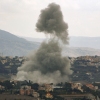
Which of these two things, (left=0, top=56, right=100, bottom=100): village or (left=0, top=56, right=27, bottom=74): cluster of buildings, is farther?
(left=0, top=56, right=27, bottom=74): cluster of buildings

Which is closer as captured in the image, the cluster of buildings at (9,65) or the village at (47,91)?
the village at (47,91)

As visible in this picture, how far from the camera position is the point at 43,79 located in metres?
75.2

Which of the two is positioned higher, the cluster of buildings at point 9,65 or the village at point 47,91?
the cluster of buildings at point 9,65

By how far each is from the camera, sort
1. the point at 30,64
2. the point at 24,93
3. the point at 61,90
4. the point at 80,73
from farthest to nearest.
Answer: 1. the point at 80,73
2. the point at 30,64
3. the point at 61,90
4. the point at 24,93

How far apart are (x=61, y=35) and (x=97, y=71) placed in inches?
868

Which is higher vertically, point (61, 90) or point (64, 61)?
point (64, 61)

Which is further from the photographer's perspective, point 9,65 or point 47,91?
point 9,65

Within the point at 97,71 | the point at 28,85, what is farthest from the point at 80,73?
the point at 28,85

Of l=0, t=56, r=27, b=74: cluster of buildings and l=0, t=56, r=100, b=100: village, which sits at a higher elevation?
l=0, t=56, r=27, b=74: cluster of buildings

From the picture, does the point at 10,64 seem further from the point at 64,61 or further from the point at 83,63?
the point at 64,61

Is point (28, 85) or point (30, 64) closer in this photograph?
point (28, 85)

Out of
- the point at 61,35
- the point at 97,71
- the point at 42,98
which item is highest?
the point at 61,35

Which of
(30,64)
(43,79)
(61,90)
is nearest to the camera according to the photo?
(61,90)

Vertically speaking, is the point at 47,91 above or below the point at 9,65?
below
